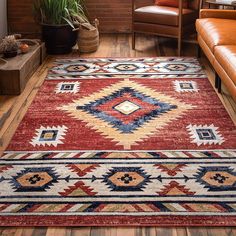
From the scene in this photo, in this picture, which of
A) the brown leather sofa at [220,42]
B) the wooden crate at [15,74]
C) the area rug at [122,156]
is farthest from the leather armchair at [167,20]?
the wooden crate at [15,74]

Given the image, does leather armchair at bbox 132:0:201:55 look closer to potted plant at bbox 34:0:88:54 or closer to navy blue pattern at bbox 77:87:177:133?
potted plant at bbox 34:0:88:54

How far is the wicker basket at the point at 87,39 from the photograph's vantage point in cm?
464

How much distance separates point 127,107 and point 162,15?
4.91 ft

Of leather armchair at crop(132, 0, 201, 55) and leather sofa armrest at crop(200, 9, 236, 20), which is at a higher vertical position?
leather sofa armrest at crop(200, 9, 236, 20)

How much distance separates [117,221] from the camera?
6.81 ft

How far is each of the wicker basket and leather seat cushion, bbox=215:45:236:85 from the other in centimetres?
162

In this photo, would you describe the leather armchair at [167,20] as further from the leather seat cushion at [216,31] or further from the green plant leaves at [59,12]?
the green plant leaves at [59,12]

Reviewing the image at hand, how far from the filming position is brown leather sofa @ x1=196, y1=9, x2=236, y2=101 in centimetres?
307

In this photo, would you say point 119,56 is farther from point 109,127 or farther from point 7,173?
point 7,173

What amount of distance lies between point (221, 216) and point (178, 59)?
2.56 m

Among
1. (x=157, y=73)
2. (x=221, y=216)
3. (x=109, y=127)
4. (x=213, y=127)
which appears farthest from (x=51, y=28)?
(x=221, y=216)

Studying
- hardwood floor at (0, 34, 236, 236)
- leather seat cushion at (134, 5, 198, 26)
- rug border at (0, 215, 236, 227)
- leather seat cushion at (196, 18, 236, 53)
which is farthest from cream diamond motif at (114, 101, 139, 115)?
leather seat cushion at (134, 5, 198, 26)

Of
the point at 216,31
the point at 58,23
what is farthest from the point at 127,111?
the point at 58,23

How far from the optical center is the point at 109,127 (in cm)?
304
